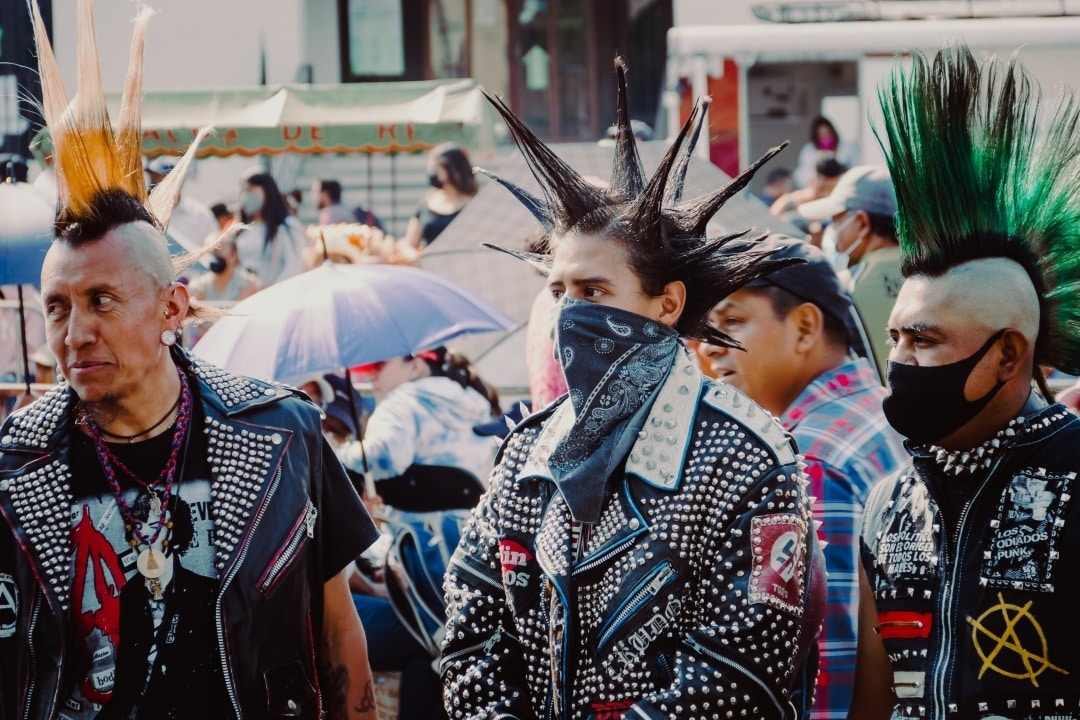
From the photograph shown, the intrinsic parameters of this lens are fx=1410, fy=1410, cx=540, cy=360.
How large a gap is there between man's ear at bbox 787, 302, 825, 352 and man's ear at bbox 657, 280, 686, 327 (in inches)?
41.9

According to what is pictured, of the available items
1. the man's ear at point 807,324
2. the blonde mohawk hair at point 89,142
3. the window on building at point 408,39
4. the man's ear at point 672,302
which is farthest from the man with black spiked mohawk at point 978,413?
the window on building at point 408,39

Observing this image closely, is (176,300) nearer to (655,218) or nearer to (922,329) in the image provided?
(655,218)

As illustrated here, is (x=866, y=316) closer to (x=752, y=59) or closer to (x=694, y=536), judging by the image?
(x=694, y=536)

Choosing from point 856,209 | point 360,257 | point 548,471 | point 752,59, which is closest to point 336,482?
point 548,471

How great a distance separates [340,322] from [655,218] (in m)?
2.50

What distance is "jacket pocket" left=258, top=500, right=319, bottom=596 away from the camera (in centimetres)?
324

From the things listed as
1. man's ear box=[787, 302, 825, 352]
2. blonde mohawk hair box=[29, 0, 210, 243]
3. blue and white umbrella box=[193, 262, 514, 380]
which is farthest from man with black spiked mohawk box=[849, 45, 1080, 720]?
blue and white umbrella box=[193, 262, 514, 380]

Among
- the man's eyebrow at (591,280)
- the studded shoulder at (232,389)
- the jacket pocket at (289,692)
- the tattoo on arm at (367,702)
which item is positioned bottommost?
the tattoo on arm at (367,702)

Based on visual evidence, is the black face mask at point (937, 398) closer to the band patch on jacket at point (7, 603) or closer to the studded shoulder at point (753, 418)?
the studded shoulder at point (753, 418)

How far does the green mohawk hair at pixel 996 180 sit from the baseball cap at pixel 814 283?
34.3 inches

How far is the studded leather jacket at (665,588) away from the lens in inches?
111

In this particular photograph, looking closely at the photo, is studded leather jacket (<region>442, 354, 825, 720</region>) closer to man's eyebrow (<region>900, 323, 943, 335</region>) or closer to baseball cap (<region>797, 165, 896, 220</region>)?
man's eyebrow (<region>900, 323, 943, 335</region>)

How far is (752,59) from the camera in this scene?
12383 millimetres

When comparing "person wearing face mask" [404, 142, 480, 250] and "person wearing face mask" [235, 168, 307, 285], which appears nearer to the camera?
"person wearing face mask" [404, 142, 480, 250]
